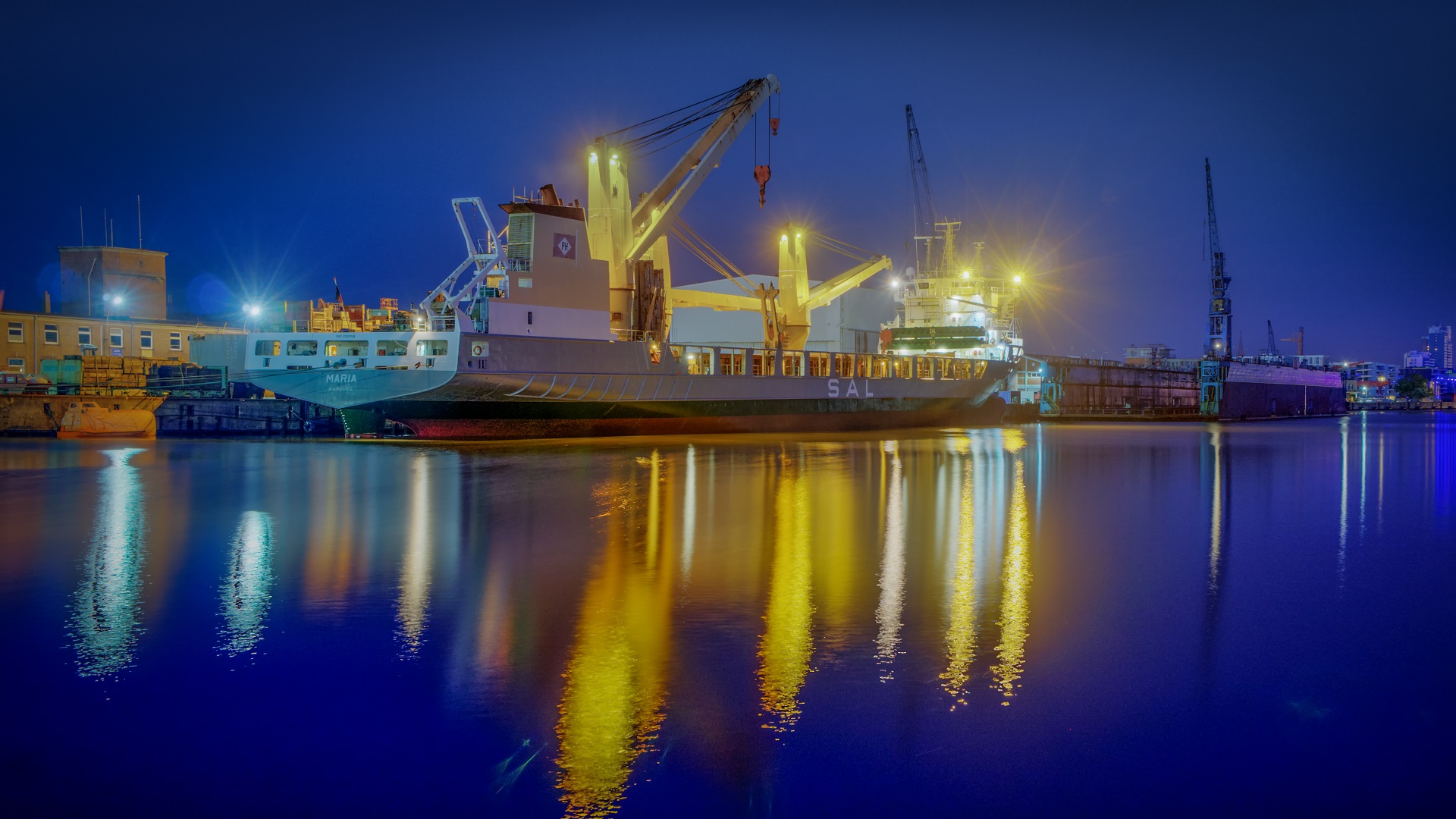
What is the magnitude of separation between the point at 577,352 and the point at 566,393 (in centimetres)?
158

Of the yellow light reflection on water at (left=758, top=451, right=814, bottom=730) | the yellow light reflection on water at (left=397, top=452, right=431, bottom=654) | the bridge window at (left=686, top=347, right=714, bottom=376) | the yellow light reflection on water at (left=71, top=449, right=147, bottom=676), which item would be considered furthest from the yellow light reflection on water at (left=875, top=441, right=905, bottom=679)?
the bridge window at (left=686, top=347, right=714, bottom=376)

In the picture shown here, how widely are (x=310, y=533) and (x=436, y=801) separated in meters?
9.22

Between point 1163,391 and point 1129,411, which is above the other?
point 1163,391

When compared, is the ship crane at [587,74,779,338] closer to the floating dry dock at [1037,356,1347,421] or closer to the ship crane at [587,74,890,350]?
the ship crane at [587,74,890,350]

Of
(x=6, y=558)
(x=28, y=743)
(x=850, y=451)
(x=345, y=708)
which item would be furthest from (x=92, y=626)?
(x=850, y=451)

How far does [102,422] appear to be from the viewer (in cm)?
3659

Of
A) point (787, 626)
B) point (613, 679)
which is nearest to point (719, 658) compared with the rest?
point (613, 679)

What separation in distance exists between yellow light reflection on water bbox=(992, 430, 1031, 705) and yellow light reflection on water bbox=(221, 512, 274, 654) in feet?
18.8

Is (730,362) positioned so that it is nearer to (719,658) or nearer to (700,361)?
(700,361)

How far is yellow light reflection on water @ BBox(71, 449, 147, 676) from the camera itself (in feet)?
23.5

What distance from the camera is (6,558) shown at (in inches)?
438

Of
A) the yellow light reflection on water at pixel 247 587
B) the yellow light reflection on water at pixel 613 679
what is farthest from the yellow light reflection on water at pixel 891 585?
the yellow light reflection on water at pixel 247 587

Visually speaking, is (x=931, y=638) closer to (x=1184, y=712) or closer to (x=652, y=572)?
(x=1184, y=712)

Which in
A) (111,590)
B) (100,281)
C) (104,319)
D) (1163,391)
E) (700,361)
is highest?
(100,281)
